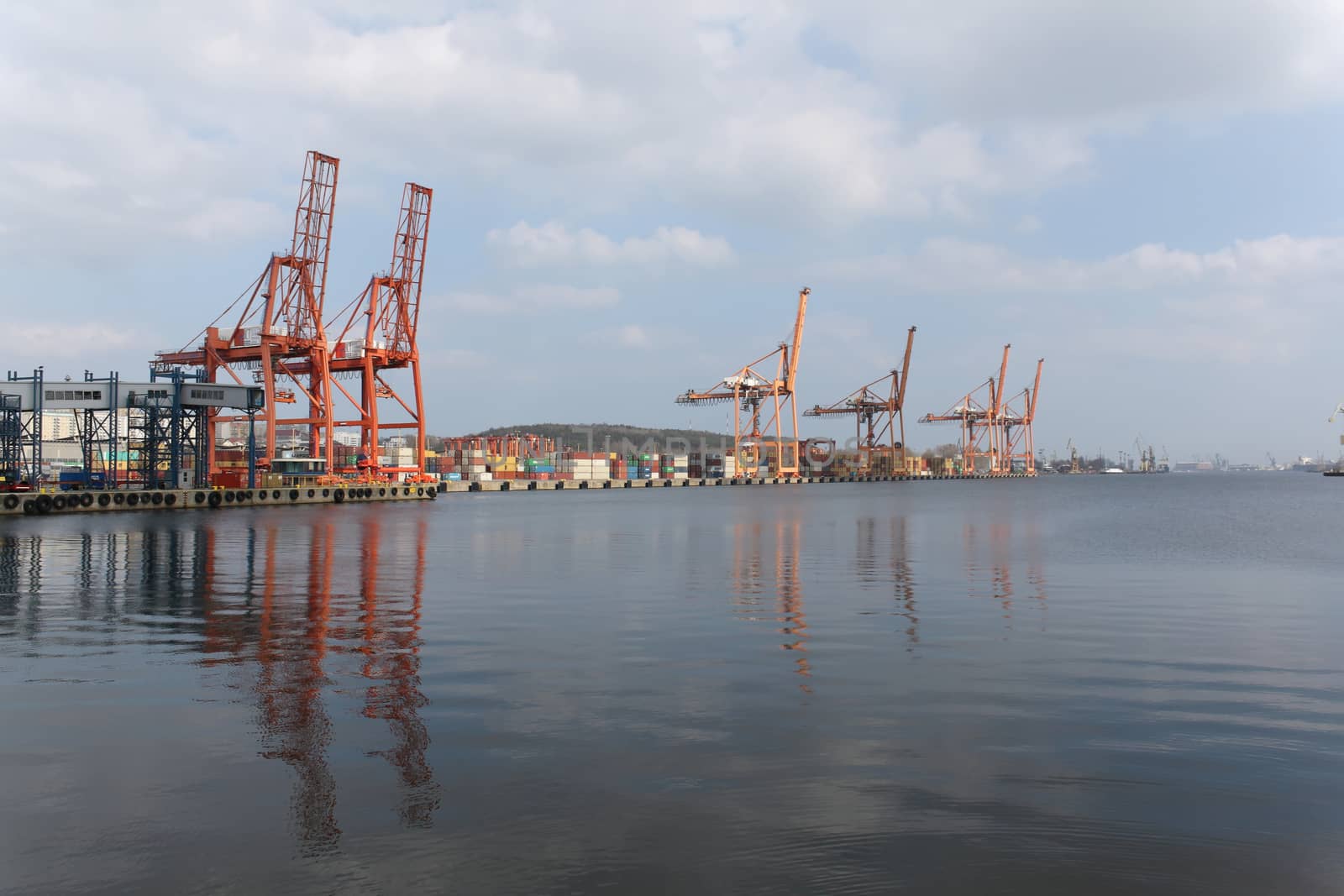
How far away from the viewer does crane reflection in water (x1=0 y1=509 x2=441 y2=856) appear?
6.70 m

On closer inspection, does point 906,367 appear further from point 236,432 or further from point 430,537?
point 430,537

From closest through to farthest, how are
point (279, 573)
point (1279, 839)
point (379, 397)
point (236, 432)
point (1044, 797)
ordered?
point (1279, 839)
point (1044, 797)
point (279, 573)
point (379, 397)
point (236, 432)

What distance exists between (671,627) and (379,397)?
68.2m

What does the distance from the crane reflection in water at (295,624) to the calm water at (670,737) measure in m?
0.06

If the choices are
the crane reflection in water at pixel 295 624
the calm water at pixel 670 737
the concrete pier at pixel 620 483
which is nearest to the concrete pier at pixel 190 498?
the crane reflection in water at pixel 295 624

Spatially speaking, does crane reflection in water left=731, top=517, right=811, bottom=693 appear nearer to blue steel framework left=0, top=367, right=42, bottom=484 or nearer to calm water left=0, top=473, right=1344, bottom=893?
calm water left=0, top=473, right=1344, bottom=893

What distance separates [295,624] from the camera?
43.4 ft

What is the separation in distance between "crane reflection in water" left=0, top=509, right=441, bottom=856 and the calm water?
6cm

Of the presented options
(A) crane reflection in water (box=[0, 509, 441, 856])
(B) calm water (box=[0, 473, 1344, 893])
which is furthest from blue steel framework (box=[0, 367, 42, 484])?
(B) calm water (box=[0, 473, 1344, 893])

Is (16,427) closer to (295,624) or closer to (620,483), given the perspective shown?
(295,624)

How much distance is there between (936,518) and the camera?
45.8 meters

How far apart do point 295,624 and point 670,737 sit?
25.7 feet

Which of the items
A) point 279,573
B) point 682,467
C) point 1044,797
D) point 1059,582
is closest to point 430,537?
point 279,573

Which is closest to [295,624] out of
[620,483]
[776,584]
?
[776,584]
